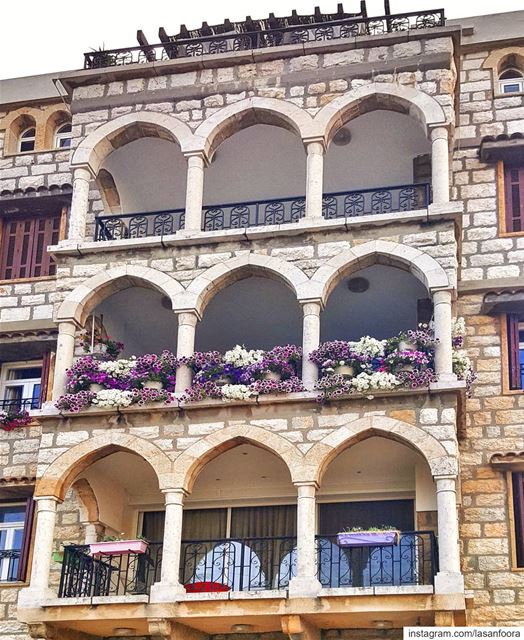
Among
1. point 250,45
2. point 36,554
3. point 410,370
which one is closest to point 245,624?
point 36,554

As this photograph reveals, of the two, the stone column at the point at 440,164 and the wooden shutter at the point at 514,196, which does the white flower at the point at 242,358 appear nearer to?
the stone column at the point at 440,164

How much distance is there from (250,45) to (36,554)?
31.2 ft

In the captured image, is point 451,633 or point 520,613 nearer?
point 451,633

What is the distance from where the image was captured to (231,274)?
19.6m

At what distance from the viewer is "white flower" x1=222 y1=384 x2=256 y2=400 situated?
60.2ft

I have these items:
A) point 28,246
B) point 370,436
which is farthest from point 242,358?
point 28,246

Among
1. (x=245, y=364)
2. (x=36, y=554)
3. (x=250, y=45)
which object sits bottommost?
(x=36, y=554)

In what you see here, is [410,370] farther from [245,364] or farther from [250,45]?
[250,45]

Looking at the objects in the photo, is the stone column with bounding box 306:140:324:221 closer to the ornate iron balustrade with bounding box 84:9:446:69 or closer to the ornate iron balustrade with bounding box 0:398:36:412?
the ornate iron balustrade with bounding box 84:9:446:69

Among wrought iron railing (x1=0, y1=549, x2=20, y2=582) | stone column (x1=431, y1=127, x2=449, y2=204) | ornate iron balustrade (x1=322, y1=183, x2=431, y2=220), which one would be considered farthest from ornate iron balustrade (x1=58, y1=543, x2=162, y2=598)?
stone column (x1=431, y1=127, x2=449, y2=204)

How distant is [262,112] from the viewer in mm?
20516

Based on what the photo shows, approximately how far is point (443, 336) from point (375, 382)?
130cm

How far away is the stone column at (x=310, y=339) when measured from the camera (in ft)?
60.4

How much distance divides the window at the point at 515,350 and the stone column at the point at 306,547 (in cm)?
435
